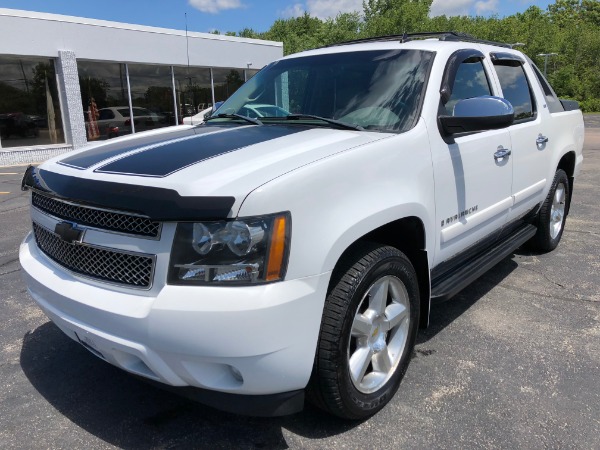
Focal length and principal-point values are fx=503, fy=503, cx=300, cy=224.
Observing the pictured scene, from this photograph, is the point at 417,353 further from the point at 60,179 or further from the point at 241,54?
the point at 241,54

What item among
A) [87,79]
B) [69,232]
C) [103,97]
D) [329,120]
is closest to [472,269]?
[329,120]

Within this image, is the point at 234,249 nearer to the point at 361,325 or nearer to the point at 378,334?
the point at 361,325

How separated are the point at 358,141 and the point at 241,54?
19058 millimetres

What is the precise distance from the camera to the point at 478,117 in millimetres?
2732

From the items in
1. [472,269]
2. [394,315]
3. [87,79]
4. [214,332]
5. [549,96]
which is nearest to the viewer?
[214,332]

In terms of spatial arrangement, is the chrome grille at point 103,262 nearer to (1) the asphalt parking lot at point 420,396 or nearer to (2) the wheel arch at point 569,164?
(1) the asphalt parking lot at point 420,396

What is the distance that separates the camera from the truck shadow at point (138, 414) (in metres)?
2.37

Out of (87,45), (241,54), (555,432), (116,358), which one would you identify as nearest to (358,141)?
(116,358)

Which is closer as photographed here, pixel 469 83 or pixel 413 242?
pixel 413 242

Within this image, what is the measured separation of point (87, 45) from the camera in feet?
51.3

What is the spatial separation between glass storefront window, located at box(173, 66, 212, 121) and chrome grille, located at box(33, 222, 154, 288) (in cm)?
1729

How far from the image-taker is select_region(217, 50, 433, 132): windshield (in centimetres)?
286

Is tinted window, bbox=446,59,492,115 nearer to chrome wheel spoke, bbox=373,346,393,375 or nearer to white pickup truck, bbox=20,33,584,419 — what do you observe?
white pickup truck, bbox=20,33,584,419

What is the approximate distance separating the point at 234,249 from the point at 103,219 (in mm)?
622
